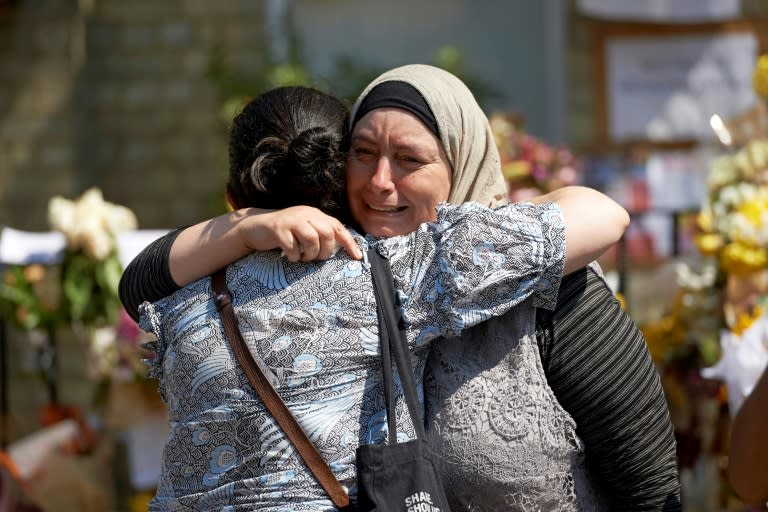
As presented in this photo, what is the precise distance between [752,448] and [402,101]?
893mm

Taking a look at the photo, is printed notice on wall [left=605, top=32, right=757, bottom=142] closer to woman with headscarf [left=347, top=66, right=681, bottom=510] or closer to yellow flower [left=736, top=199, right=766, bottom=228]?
yellow flower [left=736, top=199, right=766, bottom=228]

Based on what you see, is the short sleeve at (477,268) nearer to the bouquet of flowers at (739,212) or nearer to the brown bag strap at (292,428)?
the brown bag strap at (292,428)

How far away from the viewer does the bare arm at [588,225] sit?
1.76m

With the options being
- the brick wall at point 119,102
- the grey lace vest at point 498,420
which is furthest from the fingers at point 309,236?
the brick wall at point 119,102

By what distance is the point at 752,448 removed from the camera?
5.82 feet

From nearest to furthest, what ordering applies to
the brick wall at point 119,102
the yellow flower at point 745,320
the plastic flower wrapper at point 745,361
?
the plastic flower wrapper at point 745,361
the yellow flower at point 745,320
the brick wall at point 119,102

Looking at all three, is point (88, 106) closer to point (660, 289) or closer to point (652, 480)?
point (660, 289)

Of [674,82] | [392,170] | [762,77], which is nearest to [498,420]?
[392,170]

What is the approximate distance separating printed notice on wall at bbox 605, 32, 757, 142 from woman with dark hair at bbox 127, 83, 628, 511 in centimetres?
527

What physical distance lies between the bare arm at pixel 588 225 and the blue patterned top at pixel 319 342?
3 centimetres

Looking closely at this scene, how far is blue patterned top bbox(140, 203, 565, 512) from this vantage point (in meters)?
1.67

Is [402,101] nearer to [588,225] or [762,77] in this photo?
[588,225]

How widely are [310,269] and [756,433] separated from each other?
0.79 meters

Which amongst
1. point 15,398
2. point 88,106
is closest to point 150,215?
point 88,106
